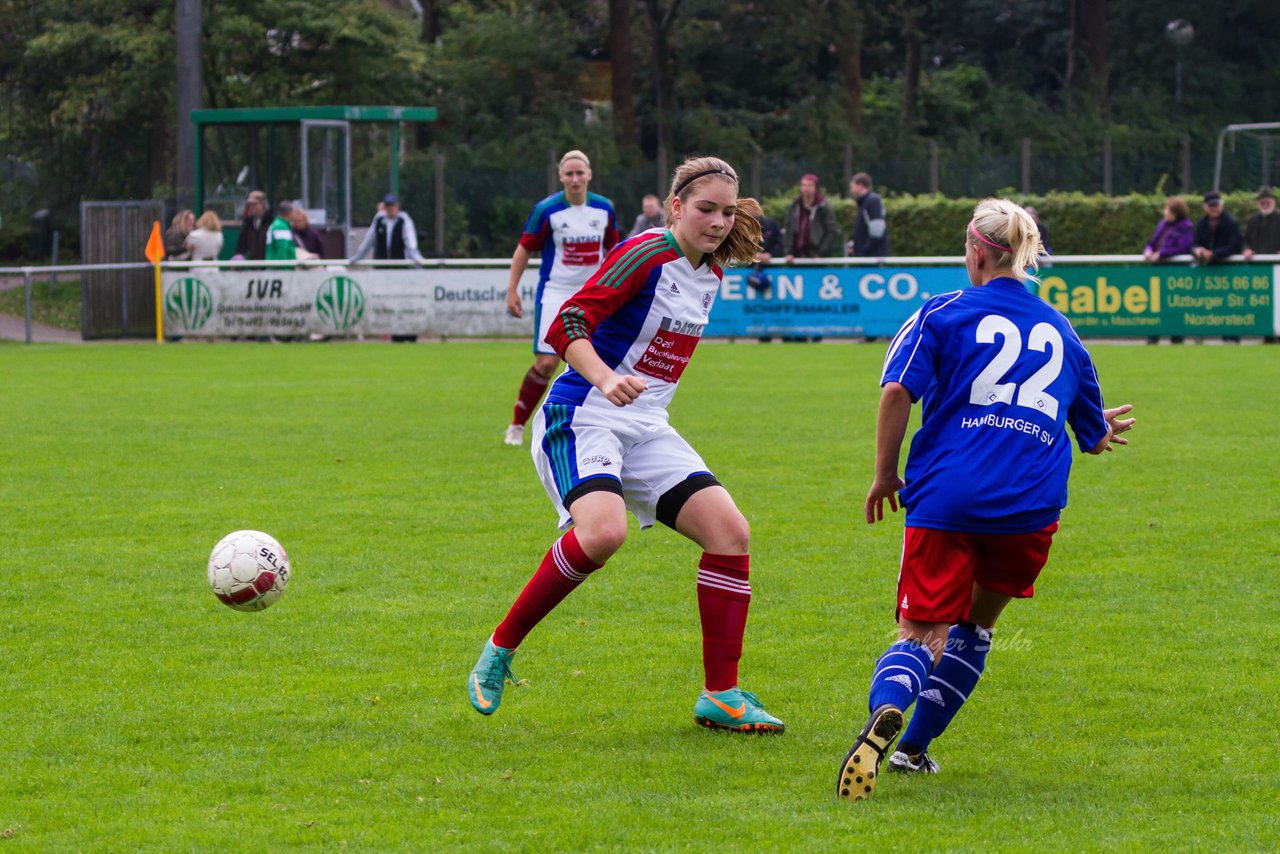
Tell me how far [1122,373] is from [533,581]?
13.0 metres

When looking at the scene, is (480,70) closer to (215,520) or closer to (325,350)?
(325,350)

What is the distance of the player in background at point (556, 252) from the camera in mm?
11555

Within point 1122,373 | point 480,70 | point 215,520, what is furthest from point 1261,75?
point 215,520

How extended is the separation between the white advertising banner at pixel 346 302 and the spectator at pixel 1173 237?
7843 mm

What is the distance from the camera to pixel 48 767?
15.2ft

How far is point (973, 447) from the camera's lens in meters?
4.31

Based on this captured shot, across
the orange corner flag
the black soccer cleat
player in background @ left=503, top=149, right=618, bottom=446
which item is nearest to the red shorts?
the black soccer cleat

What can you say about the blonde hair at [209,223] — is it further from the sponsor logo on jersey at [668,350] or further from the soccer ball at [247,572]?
the sponsor logo on jersey at [668,350]

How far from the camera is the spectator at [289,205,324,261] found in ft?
77.9

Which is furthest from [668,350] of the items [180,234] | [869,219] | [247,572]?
[180,234]

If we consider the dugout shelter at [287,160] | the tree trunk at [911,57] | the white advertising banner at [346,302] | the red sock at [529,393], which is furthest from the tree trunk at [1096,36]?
the red sock at [529,393]

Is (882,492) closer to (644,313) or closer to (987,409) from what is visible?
(987,409)

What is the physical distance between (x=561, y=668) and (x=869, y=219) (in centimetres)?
1640

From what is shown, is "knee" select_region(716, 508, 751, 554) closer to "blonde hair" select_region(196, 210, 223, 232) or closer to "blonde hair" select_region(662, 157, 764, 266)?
"blonde hair" select_region(662, 157, 764, 266)
